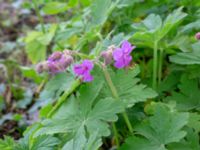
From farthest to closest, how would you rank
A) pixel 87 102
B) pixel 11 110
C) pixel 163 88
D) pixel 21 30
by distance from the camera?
1. pixel 21 30
2. pixel 11 110
3. pixel 163 88
4. pixel 87 102

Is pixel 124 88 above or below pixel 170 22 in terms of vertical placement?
below

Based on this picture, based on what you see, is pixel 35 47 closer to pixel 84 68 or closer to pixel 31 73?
pixel 31 73

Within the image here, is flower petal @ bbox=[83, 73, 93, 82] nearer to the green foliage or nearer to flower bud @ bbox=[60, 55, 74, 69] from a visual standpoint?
flower bud @ bbox=[60, 55, 74, 69]

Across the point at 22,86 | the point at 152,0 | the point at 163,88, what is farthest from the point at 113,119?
the point at 22,86

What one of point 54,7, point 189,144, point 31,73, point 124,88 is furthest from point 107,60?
point 31,73

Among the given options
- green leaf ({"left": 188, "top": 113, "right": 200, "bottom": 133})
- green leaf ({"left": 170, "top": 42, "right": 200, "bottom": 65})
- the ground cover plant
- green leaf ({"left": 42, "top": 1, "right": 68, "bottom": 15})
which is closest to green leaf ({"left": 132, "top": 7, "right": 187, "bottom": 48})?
the ground cover plant

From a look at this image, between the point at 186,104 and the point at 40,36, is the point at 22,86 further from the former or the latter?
the point at 186,104
